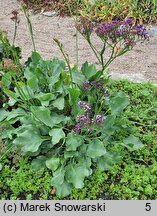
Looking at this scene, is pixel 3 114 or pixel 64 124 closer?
pixel 64 124

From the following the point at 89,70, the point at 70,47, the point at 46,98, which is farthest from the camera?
the point at 70,47

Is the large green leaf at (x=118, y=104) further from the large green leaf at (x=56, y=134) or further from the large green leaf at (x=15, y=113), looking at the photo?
the large green leaf at (x=15, y=113)

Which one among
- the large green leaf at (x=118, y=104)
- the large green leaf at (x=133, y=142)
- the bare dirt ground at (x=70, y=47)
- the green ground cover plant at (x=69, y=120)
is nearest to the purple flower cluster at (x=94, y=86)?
the green ground cover plant at (x=69, y=120)

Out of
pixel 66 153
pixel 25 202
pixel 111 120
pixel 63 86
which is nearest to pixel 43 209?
pixel 25 202

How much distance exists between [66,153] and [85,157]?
162 mm

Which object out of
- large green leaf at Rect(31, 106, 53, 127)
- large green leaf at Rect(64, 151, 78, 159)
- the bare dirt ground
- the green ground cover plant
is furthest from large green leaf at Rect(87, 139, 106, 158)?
the bare dirt ground

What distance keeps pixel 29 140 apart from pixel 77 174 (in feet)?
1.51

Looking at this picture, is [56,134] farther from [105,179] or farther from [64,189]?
[105,179]

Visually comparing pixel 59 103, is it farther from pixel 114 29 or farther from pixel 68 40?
pixel 68 40

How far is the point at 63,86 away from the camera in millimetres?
3137

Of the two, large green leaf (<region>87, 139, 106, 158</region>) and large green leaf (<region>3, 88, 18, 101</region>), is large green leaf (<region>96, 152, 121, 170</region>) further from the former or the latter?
large green leaf (<region>3, 88, 18, 101</region>)

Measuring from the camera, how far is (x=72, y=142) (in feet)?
9.00

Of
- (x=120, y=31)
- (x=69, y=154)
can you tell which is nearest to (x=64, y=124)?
(x=69, y=154)

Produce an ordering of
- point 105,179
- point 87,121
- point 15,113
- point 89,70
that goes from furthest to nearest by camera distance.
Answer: point 89,70 < point 15,113 < point 105,179 < point 87,121
